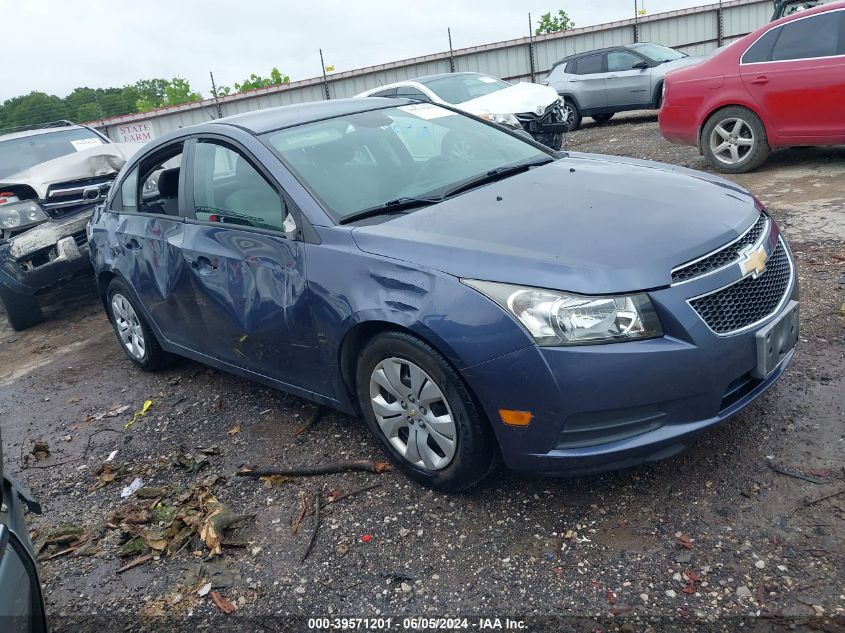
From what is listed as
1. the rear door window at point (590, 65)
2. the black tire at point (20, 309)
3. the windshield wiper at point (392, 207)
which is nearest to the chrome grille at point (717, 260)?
the windshield wiper at point (392, 207)

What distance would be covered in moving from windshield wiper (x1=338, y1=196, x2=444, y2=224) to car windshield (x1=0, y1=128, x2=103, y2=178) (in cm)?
612

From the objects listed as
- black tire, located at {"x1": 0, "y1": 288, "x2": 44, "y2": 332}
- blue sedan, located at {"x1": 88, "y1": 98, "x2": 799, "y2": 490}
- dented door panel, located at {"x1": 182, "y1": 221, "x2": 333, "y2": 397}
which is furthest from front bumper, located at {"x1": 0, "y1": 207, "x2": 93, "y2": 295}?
dented door panel, located at {"x1": 182, "y1": 221, "x2": 333, "y2": 397}

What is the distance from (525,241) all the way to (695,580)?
53.1 inches

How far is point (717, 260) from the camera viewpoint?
2781 millimetres

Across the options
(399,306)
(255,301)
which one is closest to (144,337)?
(255,301)

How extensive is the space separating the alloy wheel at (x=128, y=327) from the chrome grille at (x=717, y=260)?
3.73 meters

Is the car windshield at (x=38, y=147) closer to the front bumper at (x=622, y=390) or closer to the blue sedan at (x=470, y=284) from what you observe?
the blue sedan at (x=470, y=284)

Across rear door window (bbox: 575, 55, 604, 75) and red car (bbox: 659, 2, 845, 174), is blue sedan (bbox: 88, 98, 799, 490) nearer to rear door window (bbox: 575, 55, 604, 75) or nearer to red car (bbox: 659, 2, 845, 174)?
red car (bbox: 659, 2, 845, 174)

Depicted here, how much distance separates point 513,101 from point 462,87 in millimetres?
1310

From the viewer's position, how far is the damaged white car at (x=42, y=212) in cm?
670

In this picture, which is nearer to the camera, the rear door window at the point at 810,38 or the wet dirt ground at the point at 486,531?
the wet dirt ground at the point at 486,531

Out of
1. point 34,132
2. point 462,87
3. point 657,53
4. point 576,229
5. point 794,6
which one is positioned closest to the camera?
point 576,229

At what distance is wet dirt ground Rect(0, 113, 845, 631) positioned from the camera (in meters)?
2.46

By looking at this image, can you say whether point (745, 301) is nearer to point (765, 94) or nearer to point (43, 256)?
point (765, 94)
